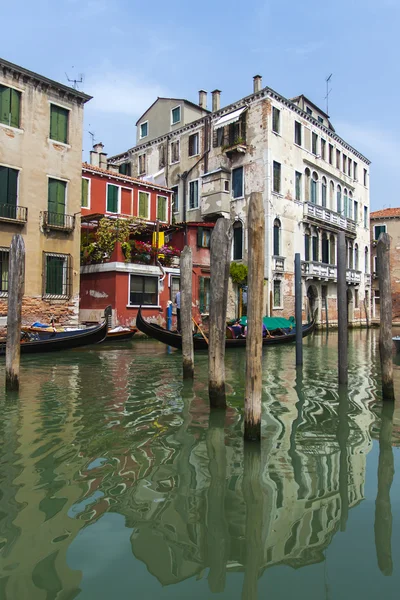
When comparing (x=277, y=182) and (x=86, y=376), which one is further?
(x=277, y=182)

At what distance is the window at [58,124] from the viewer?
13.7m

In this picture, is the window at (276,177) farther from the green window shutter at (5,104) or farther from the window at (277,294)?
the green window shutter at (5,104)

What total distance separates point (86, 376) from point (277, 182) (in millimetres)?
14357

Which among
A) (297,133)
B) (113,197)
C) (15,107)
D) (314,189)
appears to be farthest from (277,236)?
(15,107)

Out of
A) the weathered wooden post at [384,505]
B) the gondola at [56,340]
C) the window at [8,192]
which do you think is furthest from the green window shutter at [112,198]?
the weathered wooden post at [384,505]

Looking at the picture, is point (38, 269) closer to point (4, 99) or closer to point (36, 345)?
point (36, 345)

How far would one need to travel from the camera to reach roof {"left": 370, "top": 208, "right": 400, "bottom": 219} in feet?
103

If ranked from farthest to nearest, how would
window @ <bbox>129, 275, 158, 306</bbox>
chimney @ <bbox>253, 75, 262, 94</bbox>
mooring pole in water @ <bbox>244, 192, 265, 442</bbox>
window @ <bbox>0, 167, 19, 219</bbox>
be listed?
1. chimney @ <bbox>253, 75, 262, 94</bbox>
2. window @ <bbox>129, 275, 158, 306</bbox>
3. window @ <bbox>0, 167, 19, 219</bbox>
4. mooring pole in water @ <bbox>244, 192, 265, 442</bbox>

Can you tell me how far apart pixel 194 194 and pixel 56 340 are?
498 inches

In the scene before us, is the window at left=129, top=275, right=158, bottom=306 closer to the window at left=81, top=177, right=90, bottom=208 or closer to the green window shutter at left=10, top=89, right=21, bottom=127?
the window at left=81, top=177, right=90, bottom=208

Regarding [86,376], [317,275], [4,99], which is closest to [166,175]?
[317,275]

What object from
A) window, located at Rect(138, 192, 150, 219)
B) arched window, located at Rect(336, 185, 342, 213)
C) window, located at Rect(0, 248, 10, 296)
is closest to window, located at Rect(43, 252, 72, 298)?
window, located at Rect(0, 248, 10, 296)

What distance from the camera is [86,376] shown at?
326 inches

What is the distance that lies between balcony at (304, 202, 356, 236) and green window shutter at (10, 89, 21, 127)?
12860mm
